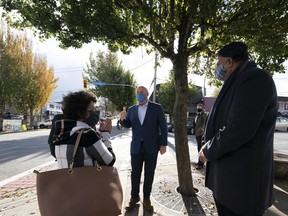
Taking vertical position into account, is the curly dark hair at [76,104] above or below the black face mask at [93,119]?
above

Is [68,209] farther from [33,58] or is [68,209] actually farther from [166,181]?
[33,58]

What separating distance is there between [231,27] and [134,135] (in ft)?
7.44

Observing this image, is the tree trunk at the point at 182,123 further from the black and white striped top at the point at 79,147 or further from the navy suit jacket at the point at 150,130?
the black and white striped top at the point at 79,147

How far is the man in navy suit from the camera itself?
→ 400 centimetres

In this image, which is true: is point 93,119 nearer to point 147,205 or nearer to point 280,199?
point 147,205

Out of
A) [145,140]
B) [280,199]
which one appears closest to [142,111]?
[145,140]

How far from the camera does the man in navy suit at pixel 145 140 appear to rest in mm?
4000

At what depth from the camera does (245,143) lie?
190 cm

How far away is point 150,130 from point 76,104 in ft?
5.77

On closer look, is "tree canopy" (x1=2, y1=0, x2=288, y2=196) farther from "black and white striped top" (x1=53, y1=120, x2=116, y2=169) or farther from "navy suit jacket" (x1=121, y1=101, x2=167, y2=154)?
"black and white striped top" (x1=53, y1=120, x2=116, y2=169)

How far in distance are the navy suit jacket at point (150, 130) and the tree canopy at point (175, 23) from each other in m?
0.56

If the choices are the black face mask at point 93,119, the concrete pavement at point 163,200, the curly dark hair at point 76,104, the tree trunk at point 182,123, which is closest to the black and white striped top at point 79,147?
the curly dark hair at point 76,104

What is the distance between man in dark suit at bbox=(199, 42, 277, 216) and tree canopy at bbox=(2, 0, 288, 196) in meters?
2.33

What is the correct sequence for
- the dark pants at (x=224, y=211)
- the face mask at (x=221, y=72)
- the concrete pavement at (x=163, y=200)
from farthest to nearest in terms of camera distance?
the concrete pavement at (x=163, y=200) → the face mask at (x=221, y=72) → the dark pants at (x=224, y=211)
